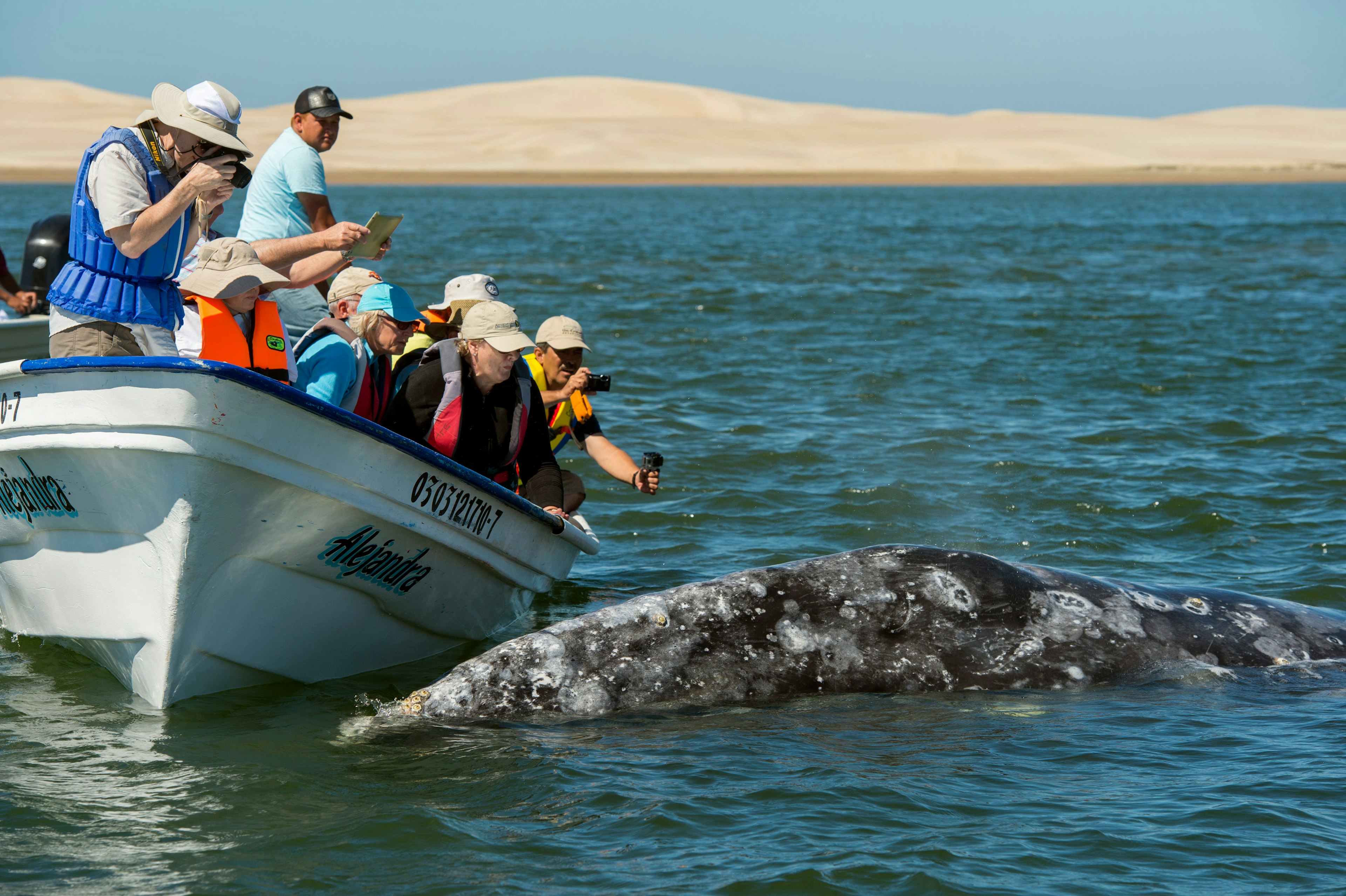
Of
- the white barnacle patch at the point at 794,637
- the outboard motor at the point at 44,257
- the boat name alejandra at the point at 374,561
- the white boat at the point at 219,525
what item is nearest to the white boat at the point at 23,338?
the outboard motor at the point at 44,257

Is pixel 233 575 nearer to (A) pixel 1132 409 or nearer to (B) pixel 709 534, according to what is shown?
(B) pixel 709 534

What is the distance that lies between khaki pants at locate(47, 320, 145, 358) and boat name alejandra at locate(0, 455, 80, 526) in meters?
0.55

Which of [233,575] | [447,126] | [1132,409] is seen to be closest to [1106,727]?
[233,575]

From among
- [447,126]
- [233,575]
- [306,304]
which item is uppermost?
[447,126]

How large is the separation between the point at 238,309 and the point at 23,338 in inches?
278

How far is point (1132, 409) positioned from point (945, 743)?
31.8ft

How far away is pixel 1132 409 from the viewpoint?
14922 mm

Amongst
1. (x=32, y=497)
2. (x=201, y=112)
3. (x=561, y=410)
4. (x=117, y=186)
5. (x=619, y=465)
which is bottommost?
(x=619, y=465)

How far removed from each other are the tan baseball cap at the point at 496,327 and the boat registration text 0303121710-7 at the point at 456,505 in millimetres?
764

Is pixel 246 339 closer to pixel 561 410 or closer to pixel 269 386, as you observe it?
pixel 269 386

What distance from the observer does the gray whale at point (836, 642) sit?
6.52 meters

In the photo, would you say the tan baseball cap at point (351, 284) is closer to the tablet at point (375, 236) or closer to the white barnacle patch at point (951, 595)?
the tablet at point (375, 236)

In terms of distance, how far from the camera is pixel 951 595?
6801 millimetres

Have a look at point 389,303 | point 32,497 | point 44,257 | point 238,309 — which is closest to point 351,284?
point 389,303
